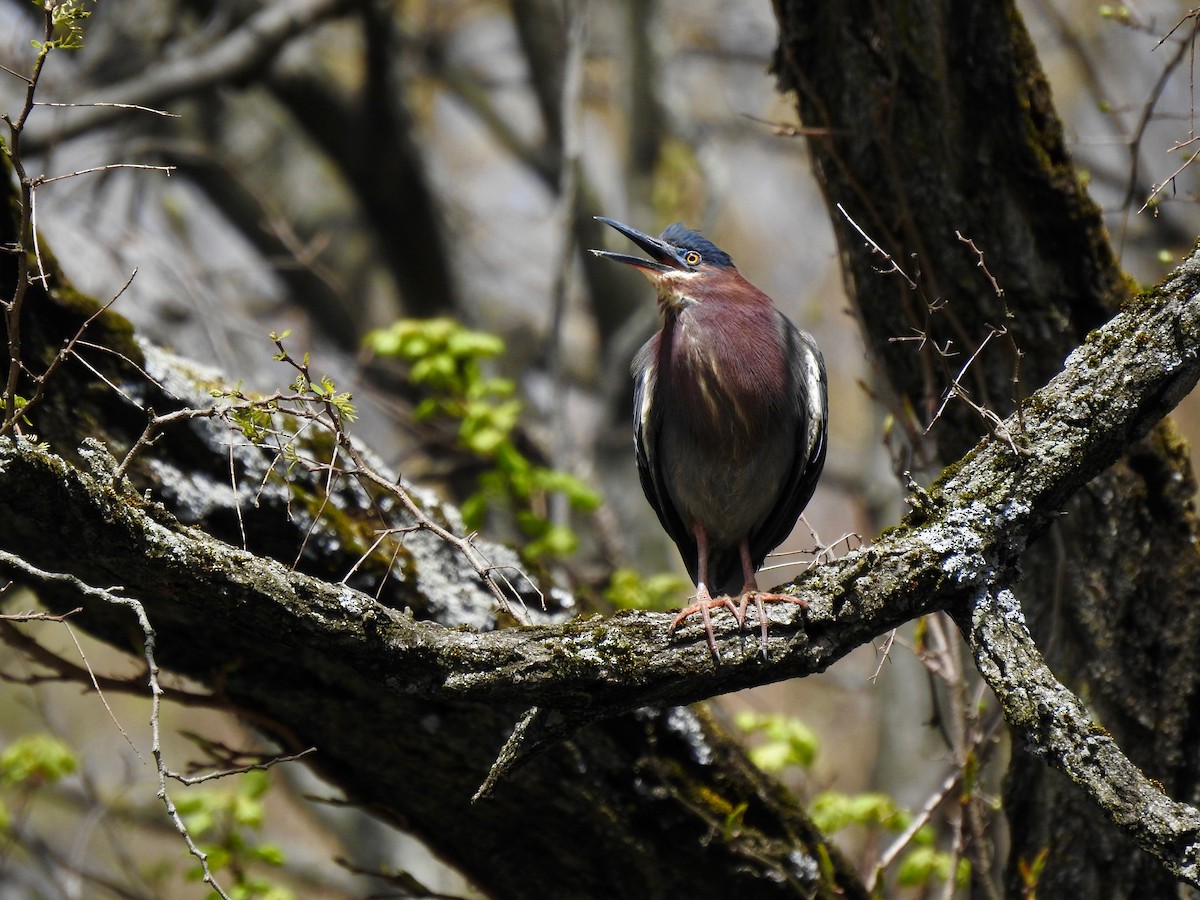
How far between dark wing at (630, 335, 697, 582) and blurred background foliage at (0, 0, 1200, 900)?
61 centimetres

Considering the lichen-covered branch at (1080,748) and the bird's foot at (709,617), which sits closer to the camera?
the lichen-covered branch at (1080,748)

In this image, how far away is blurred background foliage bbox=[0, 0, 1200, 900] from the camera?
5.39 metres

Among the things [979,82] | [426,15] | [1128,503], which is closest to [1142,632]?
[1128,503]

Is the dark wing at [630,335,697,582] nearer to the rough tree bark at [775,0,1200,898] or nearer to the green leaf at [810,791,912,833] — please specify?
the rough tree bark at [775,0,1200,898]

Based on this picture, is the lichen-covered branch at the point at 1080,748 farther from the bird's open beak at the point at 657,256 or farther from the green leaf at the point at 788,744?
the bird's open beak at the point at 657,256

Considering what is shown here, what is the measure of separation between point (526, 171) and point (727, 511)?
708 centimetres

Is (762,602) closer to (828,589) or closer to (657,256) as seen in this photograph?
(828,589)

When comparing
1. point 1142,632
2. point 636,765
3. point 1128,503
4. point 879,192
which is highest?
point 879,192

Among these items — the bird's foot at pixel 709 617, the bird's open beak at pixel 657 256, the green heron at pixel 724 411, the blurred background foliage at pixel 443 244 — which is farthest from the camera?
the blurred background foliage at pixel 443 244

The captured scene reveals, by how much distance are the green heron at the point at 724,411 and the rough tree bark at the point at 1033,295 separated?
0.58 meters

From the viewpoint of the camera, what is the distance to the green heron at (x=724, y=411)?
426 cm

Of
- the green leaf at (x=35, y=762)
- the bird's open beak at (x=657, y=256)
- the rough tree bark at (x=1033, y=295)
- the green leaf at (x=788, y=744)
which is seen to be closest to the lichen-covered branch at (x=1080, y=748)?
the rough tree bark at (x=1033, y=295)

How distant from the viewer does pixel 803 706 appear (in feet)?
48.6

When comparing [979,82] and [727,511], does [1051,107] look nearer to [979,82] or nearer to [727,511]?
[979,82]
